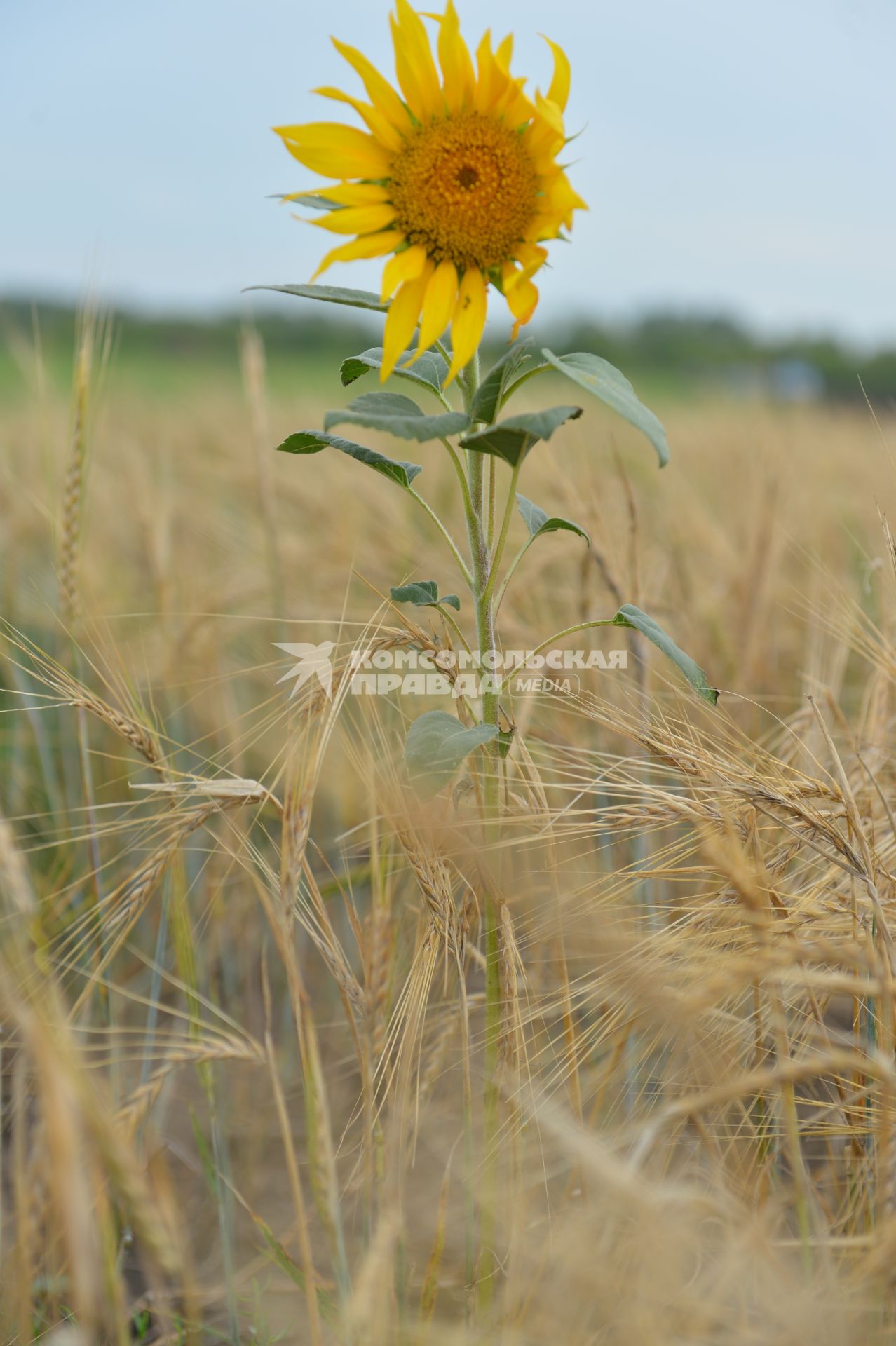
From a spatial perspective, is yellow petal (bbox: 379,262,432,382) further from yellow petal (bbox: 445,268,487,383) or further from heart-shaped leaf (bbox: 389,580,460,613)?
heart-shaped leaf (bbox: 389,580,460,613)

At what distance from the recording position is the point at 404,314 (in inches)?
26.1

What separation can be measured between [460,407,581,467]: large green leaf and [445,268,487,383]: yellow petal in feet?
0.20

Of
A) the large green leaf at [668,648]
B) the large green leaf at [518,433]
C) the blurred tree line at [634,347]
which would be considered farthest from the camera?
the blurred tree line at [634,347]

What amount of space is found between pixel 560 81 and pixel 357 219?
175mm

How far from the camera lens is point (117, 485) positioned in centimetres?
299


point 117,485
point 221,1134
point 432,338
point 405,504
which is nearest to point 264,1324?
point 221,1134

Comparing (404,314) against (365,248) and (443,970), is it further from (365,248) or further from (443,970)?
(443,970)

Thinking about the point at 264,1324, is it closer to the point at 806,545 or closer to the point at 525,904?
the point at 525,904

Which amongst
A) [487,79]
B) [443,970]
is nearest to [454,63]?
[487,79]

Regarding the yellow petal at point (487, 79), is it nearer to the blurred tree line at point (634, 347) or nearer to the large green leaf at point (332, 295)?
the large green leaf at point (332, 295)

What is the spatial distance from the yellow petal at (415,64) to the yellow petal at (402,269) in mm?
107

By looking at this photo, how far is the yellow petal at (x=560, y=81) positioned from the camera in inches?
25.4

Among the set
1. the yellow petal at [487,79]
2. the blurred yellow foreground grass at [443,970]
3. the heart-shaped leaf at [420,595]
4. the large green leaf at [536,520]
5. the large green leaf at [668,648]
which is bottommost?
the blurred yellow foreground grass at [443,970]

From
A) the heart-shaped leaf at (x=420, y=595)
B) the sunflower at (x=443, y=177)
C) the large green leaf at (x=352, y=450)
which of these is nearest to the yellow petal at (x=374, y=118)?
the sunflower at (x=443, y=177)
